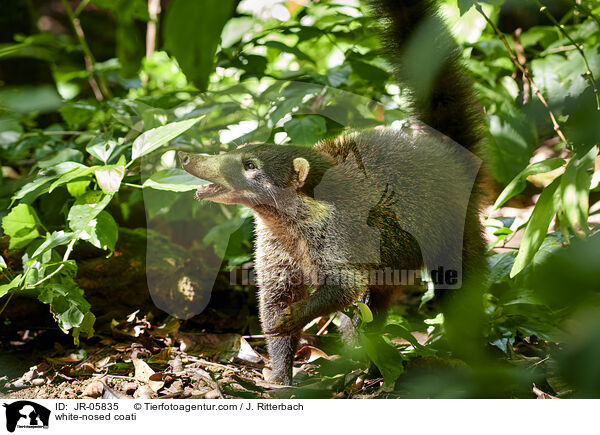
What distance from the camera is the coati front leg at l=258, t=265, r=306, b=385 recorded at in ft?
5.89

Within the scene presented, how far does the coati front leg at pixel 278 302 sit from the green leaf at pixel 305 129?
0.53 m

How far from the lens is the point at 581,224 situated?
71cm

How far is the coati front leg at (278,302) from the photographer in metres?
1.79

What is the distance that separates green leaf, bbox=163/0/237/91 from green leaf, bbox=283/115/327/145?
5.62ft

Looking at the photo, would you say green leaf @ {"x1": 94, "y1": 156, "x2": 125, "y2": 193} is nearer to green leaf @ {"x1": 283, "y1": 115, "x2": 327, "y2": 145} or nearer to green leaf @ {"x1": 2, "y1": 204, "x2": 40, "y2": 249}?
green leaf @ {"x1": 2, "y1": 204, "x2": 40, "y2": 249}

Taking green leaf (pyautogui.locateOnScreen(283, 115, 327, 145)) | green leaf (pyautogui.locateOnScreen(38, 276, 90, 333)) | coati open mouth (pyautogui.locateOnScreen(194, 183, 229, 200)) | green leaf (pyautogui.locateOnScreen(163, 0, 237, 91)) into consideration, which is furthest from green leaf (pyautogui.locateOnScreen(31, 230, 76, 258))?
green leaf (pyautogui.locateOnScreen(163, 0, 237, 91))
